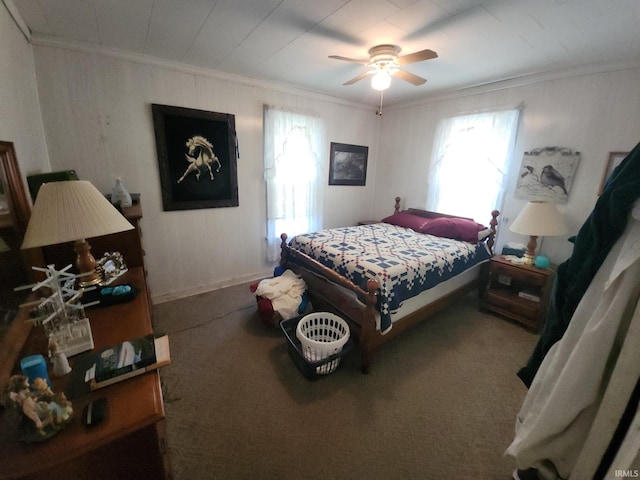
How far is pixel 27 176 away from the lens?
1620 mm

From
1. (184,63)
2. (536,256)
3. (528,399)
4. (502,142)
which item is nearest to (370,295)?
Result: (528,399)

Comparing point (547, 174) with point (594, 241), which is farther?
point (547, 174)

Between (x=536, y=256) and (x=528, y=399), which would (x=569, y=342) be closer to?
(x=528, y=399)

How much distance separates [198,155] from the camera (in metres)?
2.75

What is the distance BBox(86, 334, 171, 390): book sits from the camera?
878 millimetres

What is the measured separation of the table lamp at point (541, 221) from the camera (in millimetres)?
2344

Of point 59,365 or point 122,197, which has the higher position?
point 122,197

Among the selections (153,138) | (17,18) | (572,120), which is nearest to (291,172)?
(153,138)

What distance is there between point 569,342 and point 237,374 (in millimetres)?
1911

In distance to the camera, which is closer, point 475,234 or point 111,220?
point 111,220

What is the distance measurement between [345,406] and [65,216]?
1804 millimetres

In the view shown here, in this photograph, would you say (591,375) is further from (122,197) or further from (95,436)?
(122,197)

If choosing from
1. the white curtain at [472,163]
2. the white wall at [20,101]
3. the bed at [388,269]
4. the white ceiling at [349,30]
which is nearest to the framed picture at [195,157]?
the white ceiling at [349,30]

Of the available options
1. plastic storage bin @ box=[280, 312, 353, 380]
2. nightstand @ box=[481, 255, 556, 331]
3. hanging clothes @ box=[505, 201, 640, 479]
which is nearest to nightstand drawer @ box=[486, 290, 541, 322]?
nightstand @ box=[481, 255, 556, 331]
